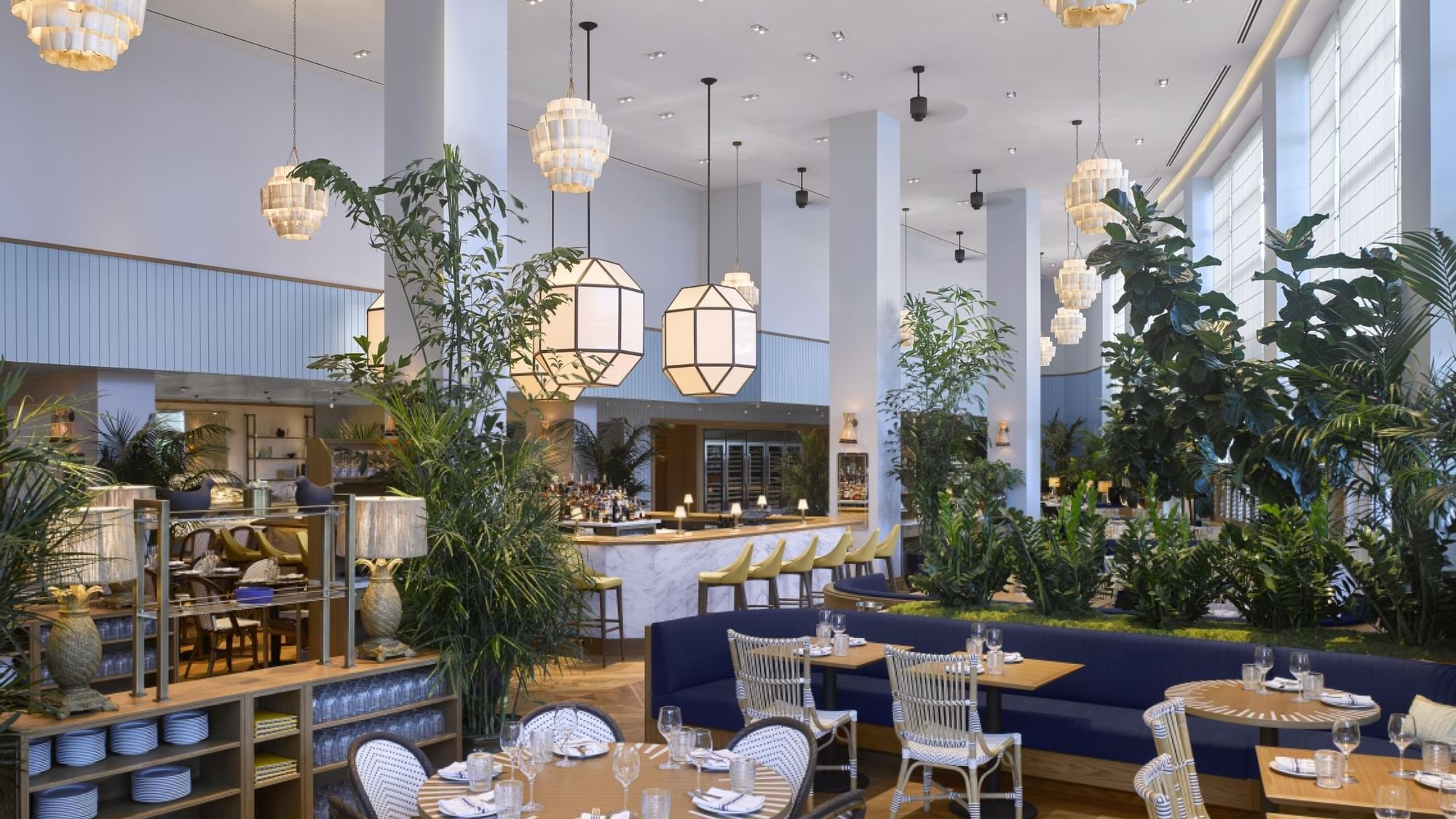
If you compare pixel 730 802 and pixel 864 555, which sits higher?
pixel 730 802

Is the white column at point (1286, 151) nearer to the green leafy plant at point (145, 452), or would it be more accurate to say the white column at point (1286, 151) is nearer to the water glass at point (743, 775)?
the water glass at point (743, 775)

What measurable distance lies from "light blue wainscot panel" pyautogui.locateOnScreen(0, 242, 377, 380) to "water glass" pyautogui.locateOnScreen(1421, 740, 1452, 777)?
987 centimetres

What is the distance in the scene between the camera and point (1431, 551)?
18.3 feet

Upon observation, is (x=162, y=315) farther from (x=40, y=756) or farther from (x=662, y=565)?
(x=40, y=756)

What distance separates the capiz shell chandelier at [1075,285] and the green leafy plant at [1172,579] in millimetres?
9820

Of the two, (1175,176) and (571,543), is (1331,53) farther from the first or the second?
(571,543)

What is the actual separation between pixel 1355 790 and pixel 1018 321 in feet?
46.4

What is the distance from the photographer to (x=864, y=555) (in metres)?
11.8

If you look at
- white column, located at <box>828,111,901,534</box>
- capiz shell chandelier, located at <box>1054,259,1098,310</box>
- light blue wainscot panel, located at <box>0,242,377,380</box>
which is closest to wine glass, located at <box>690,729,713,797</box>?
light blue wainscot panel, located at <box>0,242,377,380</box>

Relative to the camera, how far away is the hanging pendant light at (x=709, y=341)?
909cm

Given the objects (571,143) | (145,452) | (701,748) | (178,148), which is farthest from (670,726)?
(178,148)

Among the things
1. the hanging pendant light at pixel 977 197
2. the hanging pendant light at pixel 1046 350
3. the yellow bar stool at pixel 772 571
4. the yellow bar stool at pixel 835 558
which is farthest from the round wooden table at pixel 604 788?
the hanging pendant light at pixel 1046 350

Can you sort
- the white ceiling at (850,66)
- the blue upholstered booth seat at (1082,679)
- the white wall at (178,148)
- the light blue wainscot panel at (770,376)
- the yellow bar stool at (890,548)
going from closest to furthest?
the blue upholstered booth seat at (1082,679) < the white wall at (178,148) < the white ceiling at (850,66) < the yellow bar stool at (890,548) < the light blue wainscot panel at (770,376)

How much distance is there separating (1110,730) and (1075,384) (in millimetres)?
21012
